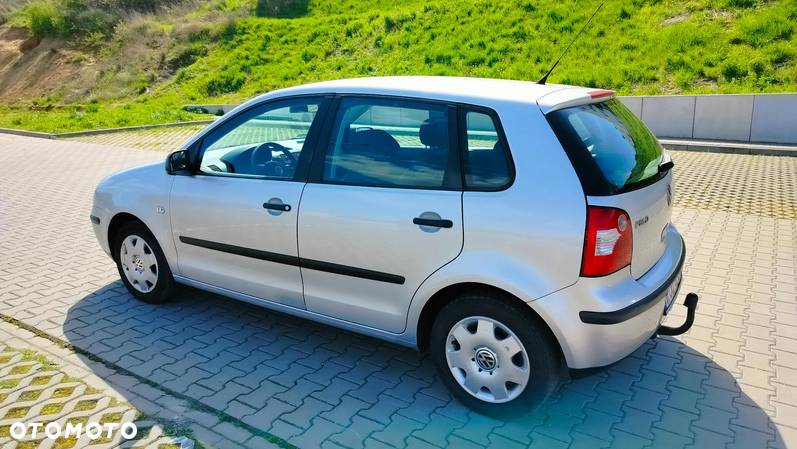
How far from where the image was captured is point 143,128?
1742cm

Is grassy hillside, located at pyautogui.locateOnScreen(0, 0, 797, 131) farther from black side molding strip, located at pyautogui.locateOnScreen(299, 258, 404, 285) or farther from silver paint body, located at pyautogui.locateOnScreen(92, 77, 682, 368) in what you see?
black side molding strip, located at pyautogui.locateOnScreen(299, 258, 404, 285)

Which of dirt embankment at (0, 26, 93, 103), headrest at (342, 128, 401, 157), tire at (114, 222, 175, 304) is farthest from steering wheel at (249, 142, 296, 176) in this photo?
dirt embankment at (0, 26, 93, 103)

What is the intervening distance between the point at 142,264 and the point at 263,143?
1.41 m

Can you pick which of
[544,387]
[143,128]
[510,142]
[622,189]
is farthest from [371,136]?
[143,128]

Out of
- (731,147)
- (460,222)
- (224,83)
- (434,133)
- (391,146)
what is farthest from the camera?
(224,83)

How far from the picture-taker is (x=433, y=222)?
312 centimetres

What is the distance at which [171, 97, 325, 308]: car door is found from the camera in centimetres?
370

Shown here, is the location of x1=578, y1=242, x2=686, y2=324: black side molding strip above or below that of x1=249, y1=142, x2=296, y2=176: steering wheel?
below

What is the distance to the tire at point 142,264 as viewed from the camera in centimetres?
454

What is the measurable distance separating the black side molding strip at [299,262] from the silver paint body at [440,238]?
0.03 metres

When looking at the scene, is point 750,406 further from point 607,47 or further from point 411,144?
point 607,47

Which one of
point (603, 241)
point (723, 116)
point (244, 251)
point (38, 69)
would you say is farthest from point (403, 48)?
point (38, 69)

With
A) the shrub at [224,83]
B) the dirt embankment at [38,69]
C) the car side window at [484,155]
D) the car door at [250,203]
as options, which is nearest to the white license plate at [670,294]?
the car side window at [484,155]

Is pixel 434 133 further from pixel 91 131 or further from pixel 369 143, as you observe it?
pixel 91 131
